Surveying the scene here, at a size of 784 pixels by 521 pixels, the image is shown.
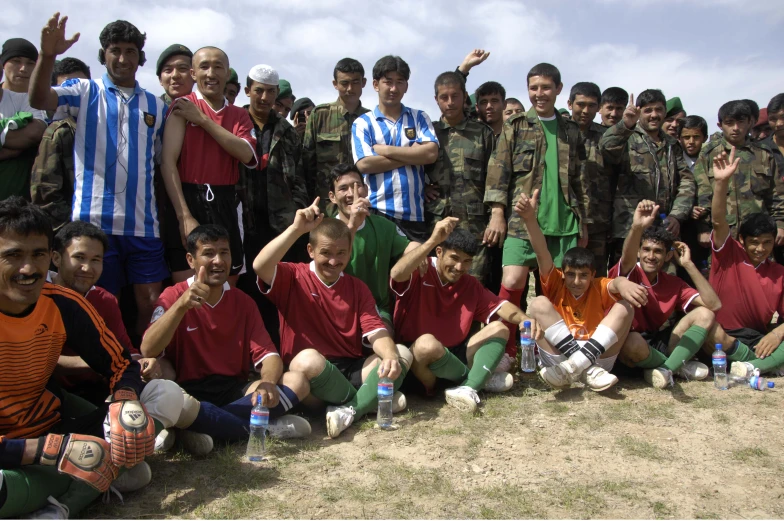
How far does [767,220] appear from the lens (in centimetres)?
656

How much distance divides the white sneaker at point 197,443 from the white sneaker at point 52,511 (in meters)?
0.93

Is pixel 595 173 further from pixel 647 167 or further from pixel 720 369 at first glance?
pixel 720 369

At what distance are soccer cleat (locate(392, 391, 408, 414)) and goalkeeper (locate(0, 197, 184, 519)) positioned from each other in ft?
5.73

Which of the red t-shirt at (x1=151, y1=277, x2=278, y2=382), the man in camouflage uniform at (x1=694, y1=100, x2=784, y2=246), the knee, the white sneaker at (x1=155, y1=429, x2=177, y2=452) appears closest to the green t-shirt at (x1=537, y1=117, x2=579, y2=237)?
the man in camouflage uniform at (x1=694, y1=100, x2=784, y2=246)

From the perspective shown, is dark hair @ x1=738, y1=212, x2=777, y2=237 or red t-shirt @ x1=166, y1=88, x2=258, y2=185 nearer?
red t-shirt @ x1=166, y1=88, x2=258, y2=185

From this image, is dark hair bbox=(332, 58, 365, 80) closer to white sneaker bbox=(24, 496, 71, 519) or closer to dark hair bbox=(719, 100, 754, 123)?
dark hair bbox=(719, 100, 754, 123)

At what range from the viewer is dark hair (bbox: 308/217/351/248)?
502 cm

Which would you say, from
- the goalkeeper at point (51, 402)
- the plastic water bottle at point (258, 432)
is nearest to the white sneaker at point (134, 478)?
the goalkeeper at point (51, 402)

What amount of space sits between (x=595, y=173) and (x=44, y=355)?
561cm

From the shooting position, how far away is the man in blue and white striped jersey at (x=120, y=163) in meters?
5.04

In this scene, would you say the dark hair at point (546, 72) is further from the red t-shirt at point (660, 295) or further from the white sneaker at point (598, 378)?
the white sneaker at point (598, 378)

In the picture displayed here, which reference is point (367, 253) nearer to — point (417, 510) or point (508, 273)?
point (508, 273)

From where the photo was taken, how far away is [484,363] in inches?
210

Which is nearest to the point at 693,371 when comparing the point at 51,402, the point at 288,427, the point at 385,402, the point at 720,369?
the point at 720,369
